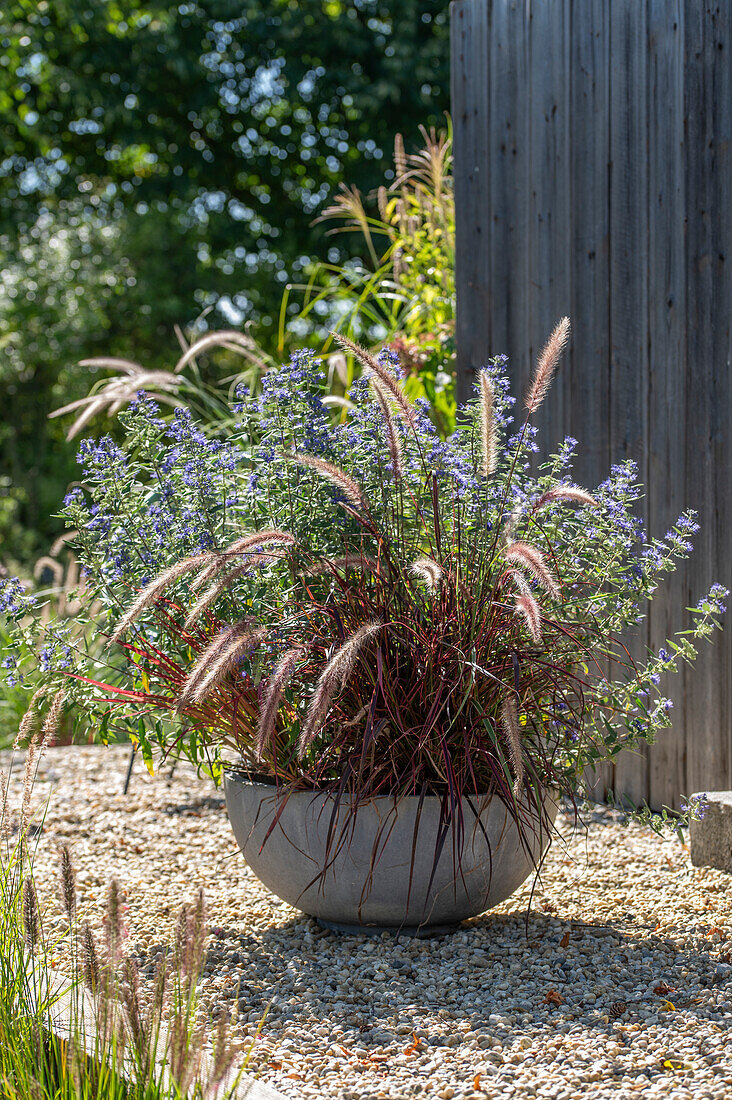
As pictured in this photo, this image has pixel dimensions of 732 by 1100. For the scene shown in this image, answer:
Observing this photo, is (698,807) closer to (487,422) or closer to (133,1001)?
(487,422)

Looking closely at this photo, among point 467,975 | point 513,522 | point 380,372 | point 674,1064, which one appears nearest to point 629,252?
point 513,522

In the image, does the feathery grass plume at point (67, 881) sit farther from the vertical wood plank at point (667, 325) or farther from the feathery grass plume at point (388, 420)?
the vertical wood plank at point (667, 325)

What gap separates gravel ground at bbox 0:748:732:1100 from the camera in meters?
1.52

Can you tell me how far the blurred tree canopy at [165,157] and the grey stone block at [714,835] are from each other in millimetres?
7814

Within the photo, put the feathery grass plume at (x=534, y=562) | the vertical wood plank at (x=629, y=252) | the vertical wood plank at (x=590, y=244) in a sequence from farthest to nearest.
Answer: the vertical wood plank at (x=590, y=244)
the vertical wood plank at (x=629, y=252)
the feathery grass plume at (x=534, y=562)

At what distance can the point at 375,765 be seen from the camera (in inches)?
76.4

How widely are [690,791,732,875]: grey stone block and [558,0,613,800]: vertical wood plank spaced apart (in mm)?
523

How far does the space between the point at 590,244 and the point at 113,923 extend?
255 cm

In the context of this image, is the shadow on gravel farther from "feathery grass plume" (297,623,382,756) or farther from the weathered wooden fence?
the weathered wooden fence

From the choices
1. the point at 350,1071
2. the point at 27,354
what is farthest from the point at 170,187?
the point at 350,1071

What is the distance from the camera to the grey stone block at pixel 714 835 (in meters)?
2.39

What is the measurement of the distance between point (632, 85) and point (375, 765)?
2104 mm

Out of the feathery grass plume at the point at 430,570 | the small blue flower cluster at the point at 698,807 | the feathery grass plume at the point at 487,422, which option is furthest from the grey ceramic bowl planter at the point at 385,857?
the feathery grass plume at the point at 487,422

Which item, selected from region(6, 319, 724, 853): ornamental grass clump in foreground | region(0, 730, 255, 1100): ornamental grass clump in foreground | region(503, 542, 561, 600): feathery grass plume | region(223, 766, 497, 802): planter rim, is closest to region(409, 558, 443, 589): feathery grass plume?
region(6, 319, 724, 853): ornamental grass clump in foreground
